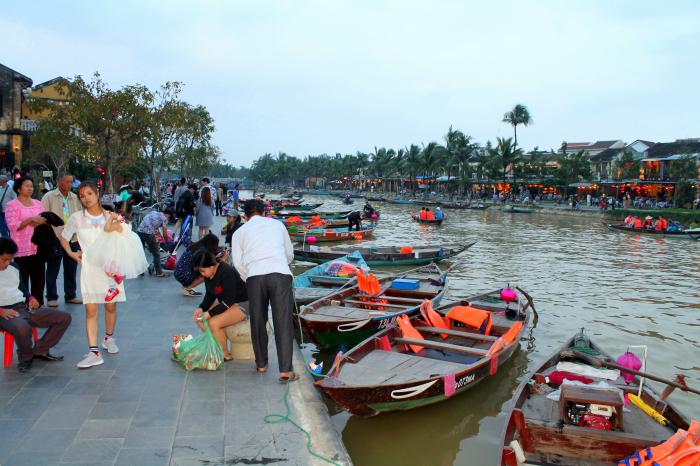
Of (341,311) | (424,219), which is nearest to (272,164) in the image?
(424,219)

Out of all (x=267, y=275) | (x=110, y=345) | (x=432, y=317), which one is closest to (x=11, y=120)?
(x=110, y=345)

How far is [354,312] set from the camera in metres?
8.71

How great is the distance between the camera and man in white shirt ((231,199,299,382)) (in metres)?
5.18

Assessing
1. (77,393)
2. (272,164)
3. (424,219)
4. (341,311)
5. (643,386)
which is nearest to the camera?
(77,393)

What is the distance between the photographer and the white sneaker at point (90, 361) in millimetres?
5422

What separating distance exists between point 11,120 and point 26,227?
95.7ft

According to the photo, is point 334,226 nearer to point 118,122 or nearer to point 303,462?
point 118,122

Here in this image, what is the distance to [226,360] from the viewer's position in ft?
19.8

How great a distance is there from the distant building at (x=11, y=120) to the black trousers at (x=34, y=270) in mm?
26759

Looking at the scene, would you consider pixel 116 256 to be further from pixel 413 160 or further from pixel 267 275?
pixel 413 160

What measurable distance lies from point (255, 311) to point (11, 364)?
2746mm

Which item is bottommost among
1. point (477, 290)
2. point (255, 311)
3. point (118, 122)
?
point (477, 290)

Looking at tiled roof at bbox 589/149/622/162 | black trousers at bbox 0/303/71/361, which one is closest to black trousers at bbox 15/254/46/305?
black trousers at bbox 0/303/71/361

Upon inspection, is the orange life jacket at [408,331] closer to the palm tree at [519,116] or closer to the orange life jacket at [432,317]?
the orange life jacket at [432,317]
